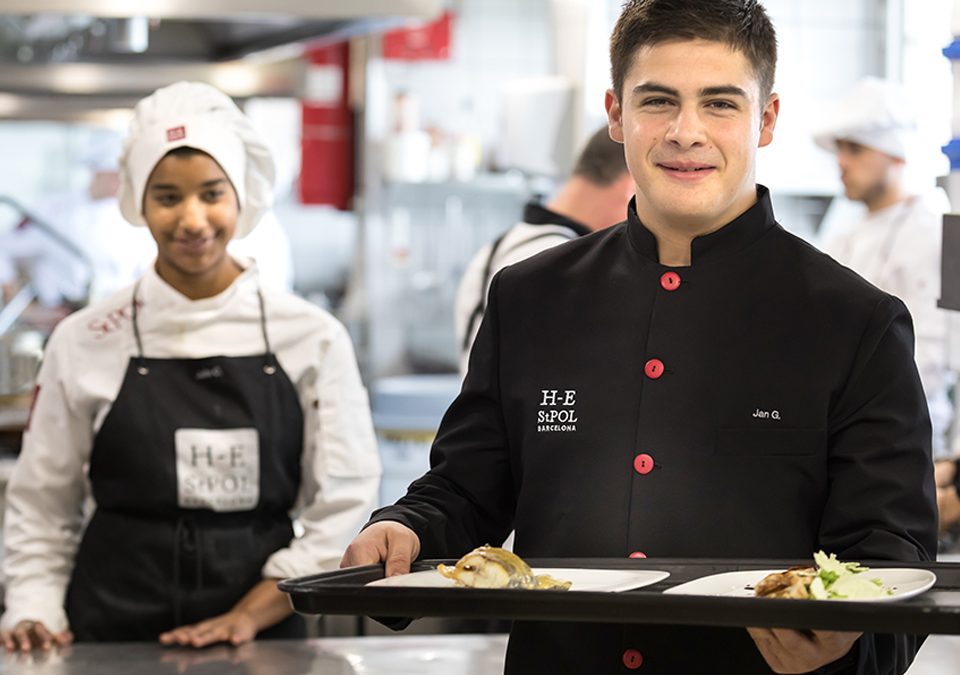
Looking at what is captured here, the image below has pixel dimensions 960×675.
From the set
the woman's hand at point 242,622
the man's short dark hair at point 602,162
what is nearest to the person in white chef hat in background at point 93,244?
the man's short dark hair at point 602,162

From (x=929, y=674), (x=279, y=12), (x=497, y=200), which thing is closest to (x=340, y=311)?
(x=497, y=200)

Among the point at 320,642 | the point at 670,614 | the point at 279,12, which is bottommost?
the point at 320,642

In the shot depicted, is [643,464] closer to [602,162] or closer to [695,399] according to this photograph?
[695,399]

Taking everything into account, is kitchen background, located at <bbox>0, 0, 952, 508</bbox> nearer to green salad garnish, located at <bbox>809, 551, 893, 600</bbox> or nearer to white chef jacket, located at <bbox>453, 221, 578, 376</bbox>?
white chef jacket, located at <bbox>453, 221, 578, 376</bbox>

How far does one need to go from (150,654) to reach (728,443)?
101cm

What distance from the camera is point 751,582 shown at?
121 cm

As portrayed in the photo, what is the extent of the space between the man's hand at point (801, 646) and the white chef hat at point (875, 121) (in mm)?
3289

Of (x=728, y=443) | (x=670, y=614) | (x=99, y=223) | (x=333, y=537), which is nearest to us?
(x=670, y=614)

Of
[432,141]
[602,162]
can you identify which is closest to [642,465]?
[602,162]

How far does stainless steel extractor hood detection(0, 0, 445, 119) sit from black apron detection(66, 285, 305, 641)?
2.75 ft

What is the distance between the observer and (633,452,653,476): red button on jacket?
4.63ft

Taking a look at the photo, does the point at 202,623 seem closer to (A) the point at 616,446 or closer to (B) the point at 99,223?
(A) the point at 616,446

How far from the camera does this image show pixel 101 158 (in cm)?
600

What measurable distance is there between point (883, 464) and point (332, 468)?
1054mm
